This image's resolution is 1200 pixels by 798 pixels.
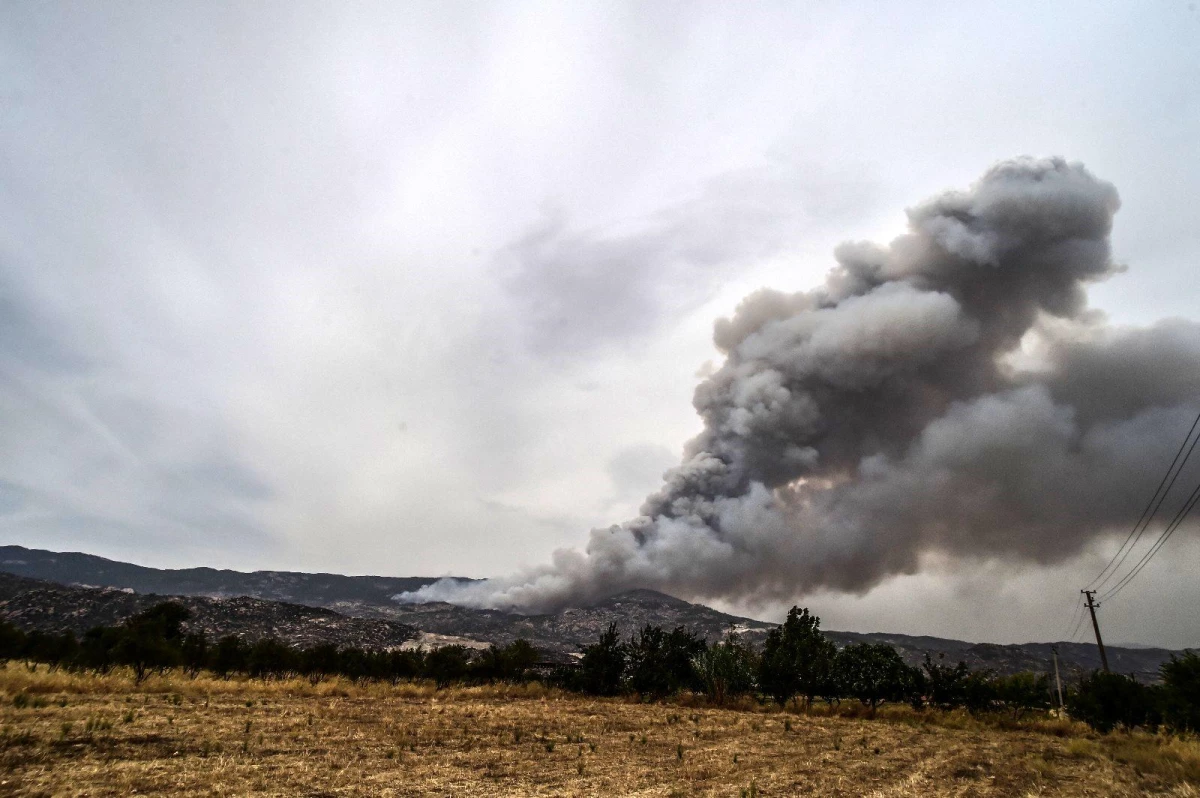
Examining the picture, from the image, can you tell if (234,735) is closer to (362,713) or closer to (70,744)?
(70,744)

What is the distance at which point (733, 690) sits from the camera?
38.1 meters

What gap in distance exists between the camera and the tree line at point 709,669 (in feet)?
107

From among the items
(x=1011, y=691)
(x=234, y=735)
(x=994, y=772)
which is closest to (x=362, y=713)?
(x=234, y=735)

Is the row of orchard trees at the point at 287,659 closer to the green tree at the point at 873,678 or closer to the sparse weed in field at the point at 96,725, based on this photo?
the green tree at the point at 873,678

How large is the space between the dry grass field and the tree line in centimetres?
656

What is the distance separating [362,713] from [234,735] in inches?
296

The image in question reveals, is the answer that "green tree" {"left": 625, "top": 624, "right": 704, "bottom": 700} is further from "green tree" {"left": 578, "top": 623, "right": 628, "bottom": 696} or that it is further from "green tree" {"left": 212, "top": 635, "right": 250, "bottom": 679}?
"green tree" {"left": 212, "top": 635, "right": 250, "bottom": 679}

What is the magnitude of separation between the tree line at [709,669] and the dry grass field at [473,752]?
6556 mm

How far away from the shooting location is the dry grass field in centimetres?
1149

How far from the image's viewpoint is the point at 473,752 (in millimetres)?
15820

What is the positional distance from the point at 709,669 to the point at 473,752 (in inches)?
1055

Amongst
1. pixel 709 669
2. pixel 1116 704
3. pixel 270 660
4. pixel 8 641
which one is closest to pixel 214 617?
pixel 270 660

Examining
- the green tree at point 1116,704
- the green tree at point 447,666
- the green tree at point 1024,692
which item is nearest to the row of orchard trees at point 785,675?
the green tree at point 1116,704

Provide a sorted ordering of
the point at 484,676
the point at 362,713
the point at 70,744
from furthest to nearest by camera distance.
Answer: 1. the point at 484,676
2. the point at 362,713
3. the point at 70,744
